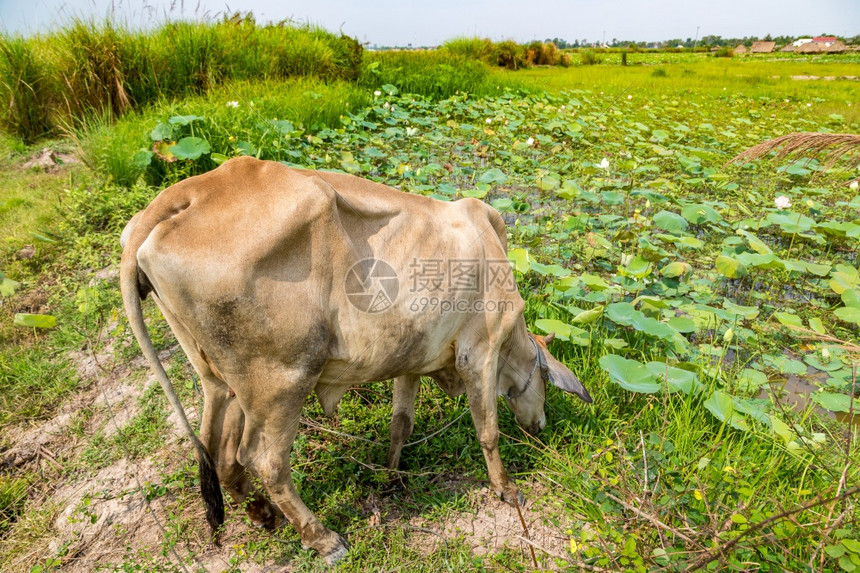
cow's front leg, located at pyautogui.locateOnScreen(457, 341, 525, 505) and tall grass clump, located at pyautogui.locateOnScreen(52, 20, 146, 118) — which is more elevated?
tall grass clump, located at pyautogui.locateOnScreen(52, 20, 146, 118)

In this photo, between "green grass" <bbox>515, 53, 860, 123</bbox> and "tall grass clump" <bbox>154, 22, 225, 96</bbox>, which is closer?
"tall grass clump" <bbox>154, 22, 225, 96</bbox>

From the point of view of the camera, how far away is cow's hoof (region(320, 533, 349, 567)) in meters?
2.26

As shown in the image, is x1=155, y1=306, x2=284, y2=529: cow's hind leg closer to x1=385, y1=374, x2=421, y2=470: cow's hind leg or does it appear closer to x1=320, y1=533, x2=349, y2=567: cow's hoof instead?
x1=320, y1=533, x2=349, y2=567: cow's hoof

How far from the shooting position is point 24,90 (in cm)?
677

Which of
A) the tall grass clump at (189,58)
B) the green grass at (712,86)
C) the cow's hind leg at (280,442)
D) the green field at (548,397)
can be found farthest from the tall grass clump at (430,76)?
the cow's hind leg at (280,442)

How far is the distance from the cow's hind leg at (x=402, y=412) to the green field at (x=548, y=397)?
0.16 m

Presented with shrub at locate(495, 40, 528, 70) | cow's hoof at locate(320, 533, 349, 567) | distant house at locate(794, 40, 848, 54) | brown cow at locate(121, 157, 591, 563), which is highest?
distant house at locate(794, 40, 848, 54)

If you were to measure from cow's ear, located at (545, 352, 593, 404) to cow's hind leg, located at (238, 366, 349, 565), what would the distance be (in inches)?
46.3

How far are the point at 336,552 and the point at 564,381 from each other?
125cm

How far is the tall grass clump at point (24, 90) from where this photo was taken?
659 cm

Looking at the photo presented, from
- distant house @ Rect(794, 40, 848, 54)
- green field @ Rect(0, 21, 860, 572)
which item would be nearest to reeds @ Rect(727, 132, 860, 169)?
green field @ Rect(0, 21, 860, 572)

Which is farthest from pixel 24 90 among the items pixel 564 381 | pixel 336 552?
pixel 564 381

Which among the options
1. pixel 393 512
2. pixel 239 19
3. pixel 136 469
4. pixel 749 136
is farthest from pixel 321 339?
pixel 239 19

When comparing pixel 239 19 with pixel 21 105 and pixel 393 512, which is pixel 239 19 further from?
pixel 393 512
